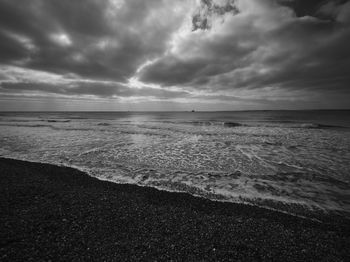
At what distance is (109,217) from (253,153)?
11.4 metres

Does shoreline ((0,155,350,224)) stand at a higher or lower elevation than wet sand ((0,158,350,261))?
lower

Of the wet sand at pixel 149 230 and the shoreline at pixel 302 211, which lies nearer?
the wet sand at pixel 149 230

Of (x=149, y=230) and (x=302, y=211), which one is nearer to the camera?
(x=149, y=230)

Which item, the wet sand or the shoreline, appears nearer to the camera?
the wet sand

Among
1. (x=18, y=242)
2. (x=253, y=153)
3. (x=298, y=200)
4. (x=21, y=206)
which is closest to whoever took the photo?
(x=18, y=242)

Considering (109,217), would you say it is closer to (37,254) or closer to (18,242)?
(37,254)

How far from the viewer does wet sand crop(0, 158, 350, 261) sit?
337 cm

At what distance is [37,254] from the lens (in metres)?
3.27

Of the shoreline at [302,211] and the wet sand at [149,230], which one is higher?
the wet sand at [149,230]

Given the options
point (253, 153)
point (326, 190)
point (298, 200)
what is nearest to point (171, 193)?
point (298, 200)

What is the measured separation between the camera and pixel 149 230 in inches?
160

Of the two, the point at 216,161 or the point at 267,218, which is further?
the point at 216,161

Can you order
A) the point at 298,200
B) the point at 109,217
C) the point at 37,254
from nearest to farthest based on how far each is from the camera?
the point at 37,254 < the point at 109,217 < the point at 298,200

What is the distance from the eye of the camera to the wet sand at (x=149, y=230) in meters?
3.37
